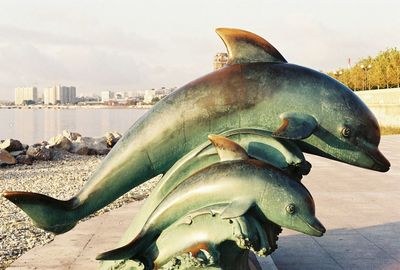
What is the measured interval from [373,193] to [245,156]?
736cm

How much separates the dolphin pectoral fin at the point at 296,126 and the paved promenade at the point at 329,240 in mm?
2580

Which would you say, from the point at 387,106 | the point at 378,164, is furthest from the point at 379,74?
the point at 378,164

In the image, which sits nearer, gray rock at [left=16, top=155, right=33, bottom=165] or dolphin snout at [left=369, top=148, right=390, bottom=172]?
dolphin snout at [left=369, top=148, right=390, bottom=172]

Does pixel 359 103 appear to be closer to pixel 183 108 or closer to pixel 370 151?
pixel 370 151

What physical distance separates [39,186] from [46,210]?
9.17 meters

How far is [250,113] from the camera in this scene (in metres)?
3.91

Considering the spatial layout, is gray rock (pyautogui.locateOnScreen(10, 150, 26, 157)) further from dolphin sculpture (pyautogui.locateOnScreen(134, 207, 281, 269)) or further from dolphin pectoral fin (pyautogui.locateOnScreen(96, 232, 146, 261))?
dolphin sculpture (pyautogui.locateOnScreen(134, 207, 281, 269))

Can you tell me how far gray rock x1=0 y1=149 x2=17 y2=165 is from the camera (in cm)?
1688

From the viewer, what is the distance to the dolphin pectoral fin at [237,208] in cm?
354

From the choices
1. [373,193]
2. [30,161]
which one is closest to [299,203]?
[373,193]

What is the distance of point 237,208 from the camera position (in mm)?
3568

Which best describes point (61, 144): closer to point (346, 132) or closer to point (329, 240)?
point (329, 240)

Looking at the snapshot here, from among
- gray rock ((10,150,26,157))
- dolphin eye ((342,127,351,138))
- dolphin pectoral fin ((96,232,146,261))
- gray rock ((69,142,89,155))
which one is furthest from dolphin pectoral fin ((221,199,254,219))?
gray rock ((69,142,89,155))

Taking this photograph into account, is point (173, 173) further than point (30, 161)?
No
